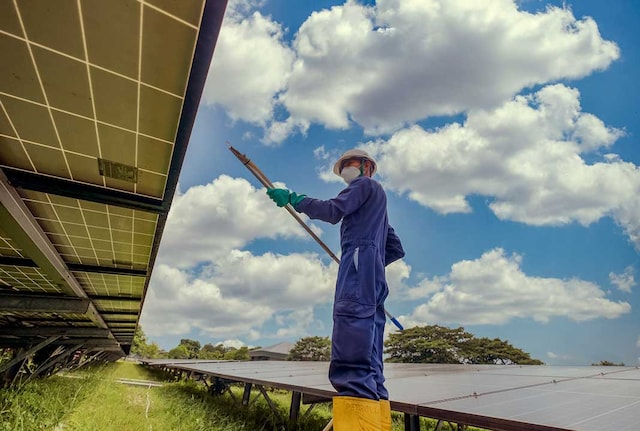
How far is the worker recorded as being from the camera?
173 cm

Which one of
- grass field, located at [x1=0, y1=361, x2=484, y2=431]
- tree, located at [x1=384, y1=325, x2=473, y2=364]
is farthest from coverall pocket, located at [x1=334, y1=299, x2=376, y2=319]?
tree, located at [x1=384, y1=325, x2=473, y2=364]

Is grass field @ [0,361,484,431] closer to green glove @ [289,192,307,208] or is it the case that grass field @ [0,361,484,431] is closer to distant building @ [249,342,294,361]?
green glove @ [289,192,307,208]

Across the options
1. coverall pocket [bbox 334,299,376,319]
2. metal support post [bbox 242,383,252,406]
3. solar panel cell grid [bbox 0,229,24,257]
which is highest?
solar panel cell grid [bbox 0,229,24,257]

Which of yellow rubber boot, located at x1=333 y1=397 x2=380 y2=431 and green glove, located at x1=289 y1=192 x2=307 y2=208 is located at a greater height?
green glove, located at x1=289 y1=192 x2=307 y2=208

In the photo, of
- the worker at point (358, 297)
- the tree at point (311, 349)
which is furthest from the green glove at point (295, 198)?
the tree at point (311, 349)

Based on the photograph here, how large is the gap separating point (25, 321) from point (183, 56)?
10.6m

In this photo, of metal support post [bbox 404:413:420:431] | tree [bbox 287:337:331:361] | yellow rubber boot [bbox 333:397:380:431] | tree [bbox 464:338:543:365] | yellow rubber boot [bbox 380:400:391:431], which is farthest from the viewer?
tree [bbox 287:337:331:361]

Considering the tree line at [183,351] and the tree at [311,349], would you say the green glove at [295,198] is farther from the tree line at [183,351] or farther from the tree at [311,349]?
the tree line at [183,351]

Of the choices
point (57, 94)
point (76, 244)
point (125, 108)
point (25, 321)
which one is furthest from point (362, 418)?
point (25, 321)

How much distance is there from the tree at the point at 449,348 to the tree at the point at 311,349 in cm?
684

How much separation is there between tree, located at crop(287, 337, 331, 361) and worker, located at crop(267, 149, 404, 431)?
39.0m

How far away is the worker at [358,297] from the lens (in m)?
1.73

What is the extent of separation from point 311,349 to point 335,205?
40752 millimetres

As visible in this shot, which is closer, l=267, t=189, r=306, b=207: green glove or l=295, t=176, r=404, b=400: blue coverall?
l=295, t=176, r=404, b=400: blue coverall
